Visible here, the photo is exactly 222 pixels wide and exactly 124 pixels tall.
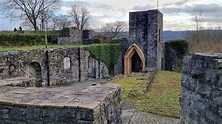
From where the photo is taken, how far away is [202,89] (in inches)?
154

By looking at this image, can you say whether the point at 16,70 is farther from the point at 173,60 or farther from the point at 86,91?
the point at 173,60

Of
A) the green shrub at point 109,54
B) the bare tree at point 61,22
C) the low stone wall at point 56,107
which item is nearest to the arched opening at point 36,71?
the green shrub at point 109,54

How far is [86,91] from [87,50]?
15350 millimetres

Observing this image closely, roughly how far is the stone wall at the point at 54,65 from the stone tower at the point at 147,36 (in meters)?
3.56

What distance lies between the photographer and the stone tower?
1898 centimetres

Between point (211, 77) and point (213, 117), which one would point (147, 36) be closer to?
point (211, 77)

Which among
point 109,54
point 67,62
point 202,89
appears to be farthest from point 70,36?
point 202,89

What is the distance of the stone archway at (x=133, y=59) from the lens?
19862mm

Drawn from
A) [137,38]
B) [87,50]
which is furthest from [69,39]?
[137,38]

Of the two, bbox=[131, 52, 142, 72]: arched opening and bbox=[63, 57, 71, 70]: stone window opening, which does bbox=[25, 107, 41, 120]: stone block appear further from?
bbox=[131, 52, 142, 72]: arched opening

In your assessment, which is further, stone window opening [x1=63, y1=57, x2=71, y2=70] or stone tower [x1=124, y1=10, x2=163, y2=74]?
stone tower [x1=124, y1=10, x2=163, y2=74]

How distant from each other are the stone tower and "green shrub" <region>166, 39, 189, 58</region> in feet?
4.48

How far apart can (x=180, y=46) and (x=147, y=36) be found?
328cm

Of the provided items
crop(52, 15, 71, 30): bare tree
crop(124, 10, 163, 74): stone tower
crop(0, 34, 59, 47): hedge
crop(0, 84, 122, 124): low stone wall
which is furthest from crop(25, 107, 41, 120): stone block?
crop(52, 15, 71, 30): bare tree
